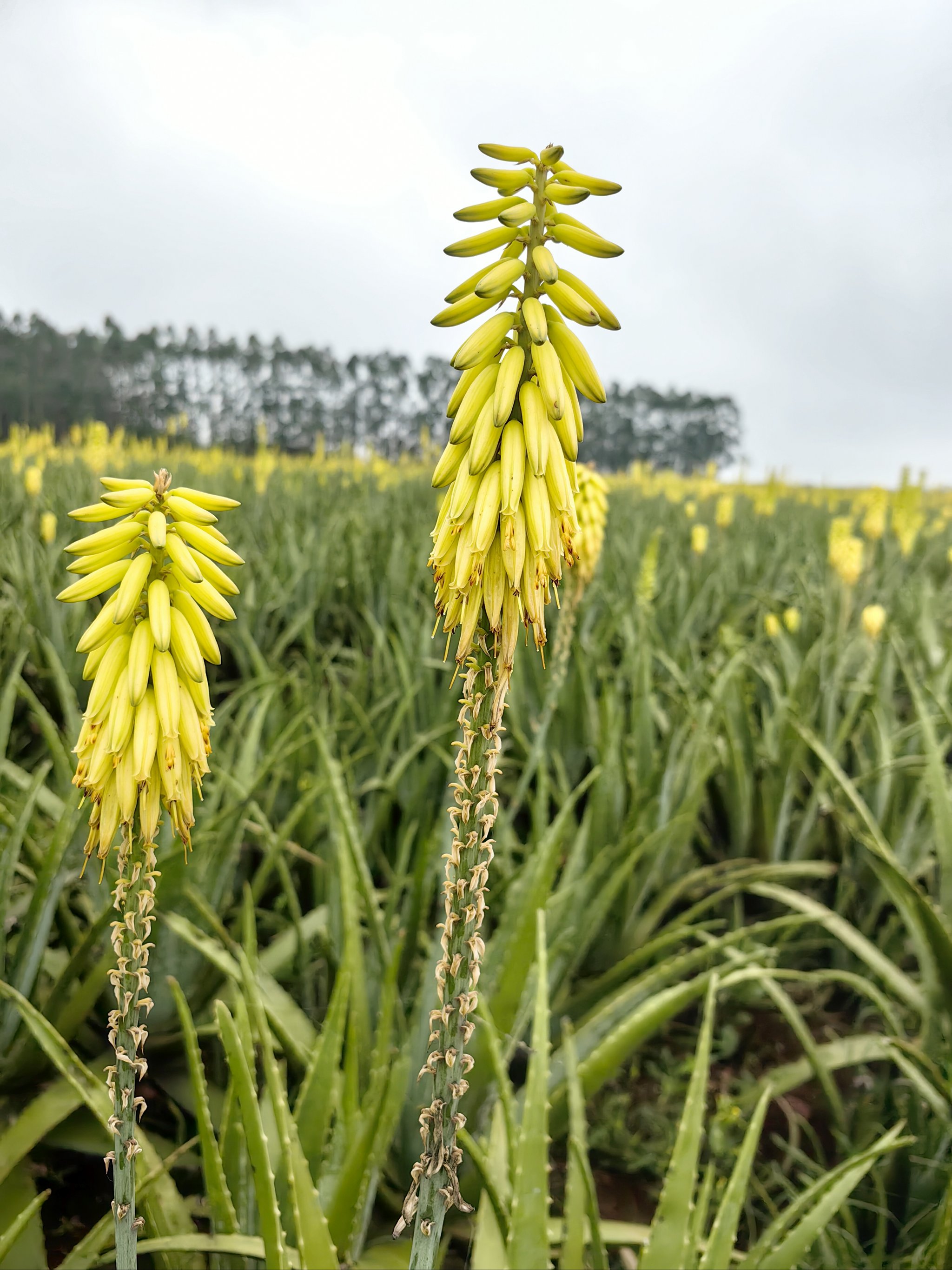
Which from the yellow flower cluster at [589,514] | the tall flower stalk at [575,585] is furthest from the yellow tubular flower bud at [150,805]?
the yellow flower cluster at [589,514]

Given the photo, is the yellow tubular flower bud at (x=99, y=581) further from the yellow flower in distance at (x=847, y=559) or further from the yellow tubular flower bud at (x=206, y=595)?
the yellow flower in distance at (x=847, y=559)

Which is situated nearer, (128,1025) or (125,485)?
(128,1025)

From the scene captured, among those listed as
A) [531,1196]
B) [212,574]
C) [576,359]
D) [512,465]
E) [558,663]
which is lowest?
[531,1196]

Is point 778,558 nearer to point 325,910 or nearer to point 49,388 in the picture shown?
point 325,910

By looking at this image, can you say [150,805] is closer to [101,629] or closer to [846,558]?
[101,629]

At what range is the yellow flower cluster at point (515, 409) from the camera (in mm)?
651

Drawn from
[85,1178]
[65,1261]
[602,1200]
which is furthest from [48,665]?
[602,1200]

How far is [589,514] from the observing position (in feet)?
7.16

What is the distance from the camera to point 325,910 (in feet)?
7.06

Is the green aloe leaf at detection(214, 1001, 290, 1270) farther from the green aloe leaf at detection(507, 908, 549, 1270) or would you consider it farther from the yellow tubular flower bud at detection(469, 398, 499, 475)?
the yellow tubular flower bud at detection(469, 398, 499, 475)

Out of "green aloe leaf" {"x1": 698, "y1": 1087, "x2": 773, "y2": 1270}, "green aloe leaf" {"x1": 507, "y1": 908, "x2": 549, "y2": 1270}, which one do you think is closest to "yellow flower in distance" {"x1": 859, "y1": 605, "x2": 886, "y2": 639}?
"green aloe leaf" {"x1": 698, "y1": 1087, "x2": 773, "y2": 1270}

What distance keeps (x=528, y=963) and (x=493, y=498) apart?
122 cm

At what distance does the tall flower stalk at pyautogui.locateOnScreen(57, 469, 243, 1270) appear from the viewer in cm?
69

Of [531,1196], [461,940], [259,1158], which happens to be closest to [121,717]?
[461,940]
